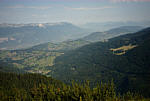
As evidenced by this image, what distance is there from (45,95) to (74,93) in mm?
34653

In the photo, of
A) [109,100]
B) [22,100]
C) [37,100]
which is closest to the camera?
[109,100]

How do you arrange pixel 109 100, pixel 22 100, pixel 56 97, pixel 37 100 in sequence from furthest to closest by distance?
pixel 22 100 → pixel 56 97 → pixel 37 100 → pixel 109 100

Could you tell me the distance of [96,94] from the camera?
145750 mm

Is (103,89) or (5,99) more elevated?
(103,89)

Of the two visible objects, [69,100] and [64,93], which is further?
[64,93]

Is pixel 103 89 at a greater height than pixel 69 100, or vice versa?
pixel 103 89

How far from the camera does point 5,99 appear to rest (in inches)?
6029

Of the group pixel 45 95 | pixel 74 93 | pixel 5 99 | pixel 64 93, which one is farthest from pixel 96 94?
pixel 5 99

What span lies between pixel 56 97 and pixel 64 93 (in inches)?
394

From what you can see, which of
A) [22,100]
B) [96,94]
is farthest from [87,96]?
[22,100]

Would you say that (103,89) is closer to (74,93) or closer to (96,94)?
(96,94)

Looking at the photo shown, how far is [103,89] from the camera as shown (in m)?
150

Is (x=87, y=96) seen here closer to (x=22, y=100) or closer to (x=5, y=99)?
(x=22, y=100)

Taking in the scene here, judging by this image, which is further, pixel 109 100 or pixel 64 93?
pixel 64 93
